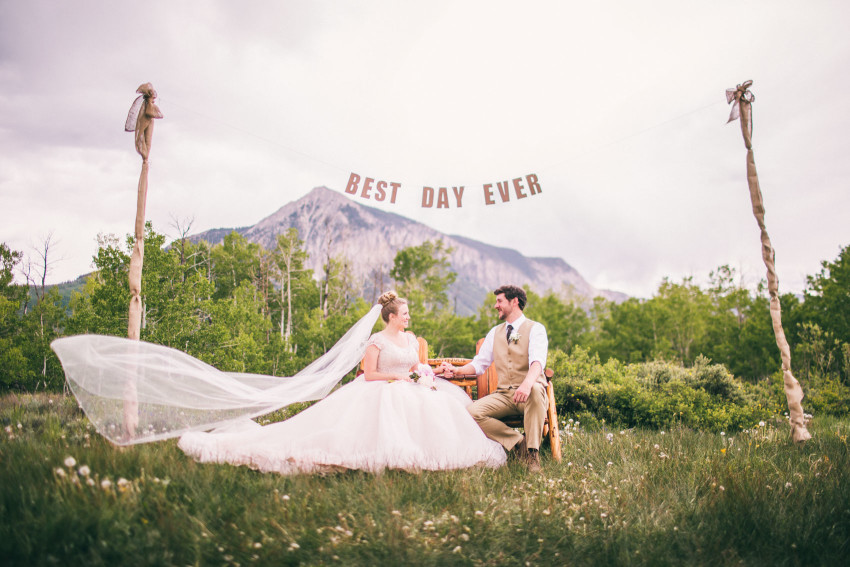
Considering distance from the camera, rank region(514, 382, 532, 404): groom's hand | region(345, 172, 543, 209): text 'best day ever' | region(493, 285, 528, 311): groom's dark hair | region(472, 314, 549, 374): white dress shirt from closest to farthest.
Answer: region(514, 382, 532, 404): groom's hand → region(472, 314, 549, 374): white dress shirt → region(493, 285, 528, 311): groom's dark hair → region(345, 172, 543, 209): text 'best day ever'

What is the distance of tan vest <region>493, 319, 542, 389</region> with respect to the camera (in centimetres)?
497

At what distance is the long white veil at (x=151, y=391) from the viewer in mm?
3691

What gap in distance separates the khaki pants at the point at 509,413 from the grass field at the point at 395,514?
48cm

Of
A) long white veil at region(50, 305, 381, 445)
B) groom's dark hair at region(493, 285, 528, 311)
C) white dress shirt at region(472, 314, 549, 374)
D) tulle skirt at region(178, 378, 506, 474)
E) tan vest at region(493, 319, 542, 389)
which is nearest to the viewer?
long white veil at region(50, 305, 381, 445)

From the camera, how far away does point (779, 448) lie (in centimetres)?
522

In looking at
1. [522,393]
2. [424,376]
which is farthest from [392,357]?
[522,393]

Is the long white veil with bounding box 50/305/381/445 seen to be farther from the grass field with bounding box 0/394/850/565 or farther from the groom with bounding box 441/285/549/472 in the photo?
the groom with bounding box 441/285/549/472

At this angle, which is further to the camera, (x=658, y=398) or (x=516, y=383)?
(x=658, y=398)

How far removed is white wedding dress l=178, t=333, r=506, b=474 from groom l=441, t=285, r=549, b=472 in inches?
8.2

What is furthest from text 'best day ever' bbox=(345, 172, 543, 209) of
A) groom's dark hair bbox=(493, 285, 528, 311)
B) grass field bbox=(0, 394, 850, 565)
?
grass field bbox=(0, 394, 850, 565)

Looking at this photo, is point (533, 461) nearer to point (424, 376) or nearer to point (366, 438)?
point (424, 376)

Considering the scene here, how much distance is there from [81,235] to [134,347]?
24.1m

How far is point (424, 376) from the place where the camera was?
4965 mm

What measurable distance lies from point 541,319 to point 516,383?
32.6m
